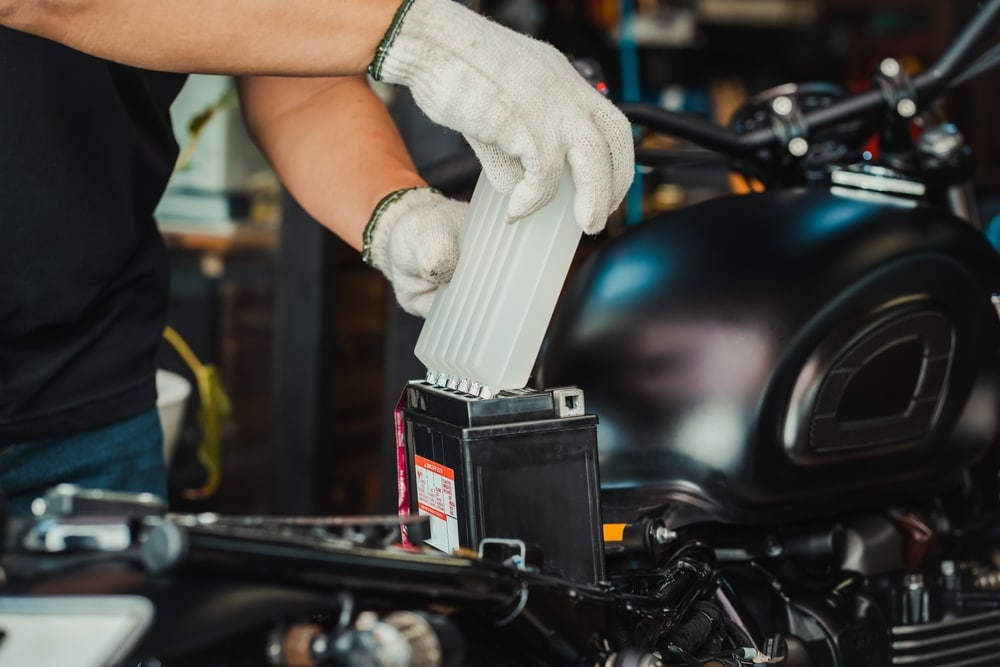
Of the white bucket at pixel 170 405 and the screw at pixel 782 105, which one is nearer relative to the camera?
the screw at pixel 782 105

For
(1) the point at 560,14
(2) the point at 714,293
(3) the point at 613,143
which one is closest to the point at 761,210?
(2) the point at 714,293

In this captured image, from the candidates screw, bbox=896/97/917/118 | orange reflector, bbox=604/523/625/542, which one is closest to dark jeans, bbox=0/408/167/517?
orange reflector, bbox=604/523/625/542

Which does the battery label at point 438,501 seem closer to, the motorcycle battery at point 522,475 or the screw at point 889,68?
the motorcycle battery at point 522,475

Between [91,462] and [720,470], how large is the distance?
24.8 inches

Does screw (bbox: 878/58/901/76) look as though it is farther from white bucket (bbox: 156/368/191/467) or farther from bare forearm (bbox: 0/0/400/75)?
white bucket (bbox: 156/368/191/467)

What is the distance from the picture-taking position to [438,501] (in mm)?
803

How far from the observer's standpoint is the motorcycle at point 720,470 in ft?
1.92

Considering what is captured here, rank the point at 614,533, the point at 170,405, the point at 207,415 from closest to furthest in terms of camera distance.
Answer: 1. the point at 614,533
2. the point at 170,405
3. the point at 207,415

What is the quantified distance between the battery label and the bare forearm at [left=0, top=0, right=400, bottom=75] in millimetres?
291

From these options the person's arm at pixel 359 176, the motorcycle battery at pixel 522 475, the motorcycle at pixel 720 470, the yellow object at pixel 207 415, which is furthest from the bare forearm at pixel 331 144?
the yellow object at pixel 207 415

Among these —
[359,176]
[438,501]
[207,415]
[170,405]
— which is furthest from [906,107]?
[207,415]

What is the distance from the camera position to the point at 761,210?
1.04 metres

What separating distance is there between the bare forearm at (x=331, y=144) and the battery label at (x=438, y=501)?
30 centimetres

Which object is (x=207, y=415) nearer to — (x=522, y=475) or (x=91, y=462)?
(x=91, y=462)
